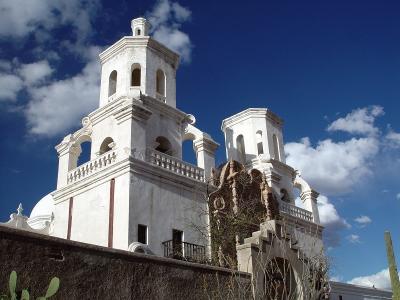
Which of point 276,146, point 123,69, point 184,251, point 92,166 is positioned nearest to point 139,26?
point 123,69

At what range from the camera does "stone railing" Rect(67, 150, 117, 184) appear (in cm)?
1905

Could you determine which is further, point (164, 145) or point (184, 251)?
point (164, 145)

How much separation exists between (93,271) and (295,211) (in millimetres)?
19602

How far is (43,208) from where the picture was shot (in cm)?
2902

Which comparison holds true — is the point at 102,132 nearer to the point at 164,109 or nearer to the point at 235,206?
the point at 164,109

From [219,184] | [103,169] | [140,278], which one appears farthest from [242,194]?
[140,278]

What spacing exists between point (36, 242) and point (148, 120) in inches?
503

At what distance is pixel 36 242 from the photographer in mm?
8531

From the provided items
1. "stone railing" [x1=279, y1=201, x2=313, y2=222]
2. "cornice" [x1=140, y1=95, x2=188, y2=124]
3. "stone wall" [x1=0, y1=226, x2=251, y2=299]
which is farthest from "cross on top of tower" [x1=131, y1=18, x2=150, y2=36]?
"stone wall" [x1=0, y1=226, x2=251, y2=299]

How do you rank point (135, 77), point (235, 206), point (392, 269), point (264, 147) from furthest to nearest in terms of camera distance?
point (264, 147)
point (135, 77)
point (235, 206)
point (392, 269)

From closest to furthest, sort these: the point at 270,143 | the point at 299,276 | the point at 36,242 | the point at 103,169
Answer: the point at 36,242, the point at 299,276, the point at 103,169, the point at 270,143

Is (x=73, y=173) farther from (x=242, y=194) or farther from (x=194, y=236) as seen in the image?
(x=242, y=194)

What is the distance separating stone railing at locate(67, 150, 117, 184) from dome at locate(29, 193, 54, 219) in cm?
844

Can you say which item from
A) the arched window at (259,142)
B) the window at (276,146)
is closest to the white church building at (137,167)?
the window at (276,146)
